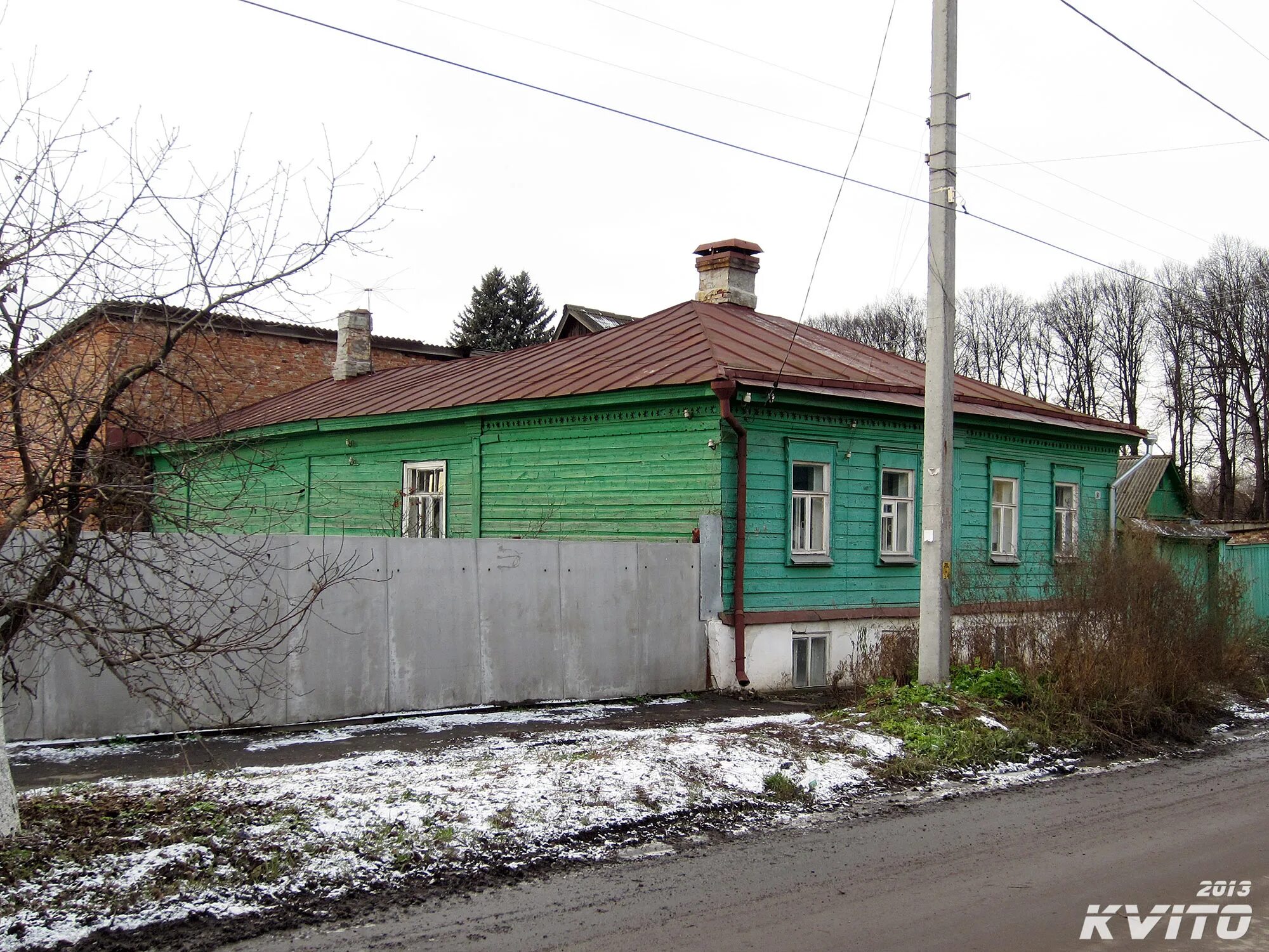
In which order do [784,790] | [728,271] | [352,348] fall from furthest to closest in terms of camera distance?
[352,348] < [728,271] < [784,790]

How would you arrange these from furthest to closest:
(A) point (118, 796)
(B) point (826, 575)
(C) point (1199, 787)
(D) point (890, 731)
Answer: (B) point (826, 575)
(D) point (890, 731)
(C) point (1199, 787)
(A) point (118, 796)

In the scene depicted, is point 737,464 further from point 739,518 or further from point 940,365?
point 940,365

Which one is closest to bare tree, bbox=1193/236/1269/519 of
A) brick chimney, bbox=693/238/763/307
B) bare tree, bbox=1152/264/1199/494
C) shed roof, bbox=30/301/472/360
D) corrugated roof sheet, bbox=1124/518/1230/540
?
bare tree, bbox=1152/264/1199/494

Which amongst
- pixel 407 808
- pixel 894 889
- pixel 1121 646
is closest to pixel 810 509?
pixel 1121 646

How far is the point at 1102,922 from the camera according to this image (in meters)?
5.56

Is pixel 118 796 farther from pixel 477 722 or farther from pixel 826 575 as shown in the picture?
pixel 826 575

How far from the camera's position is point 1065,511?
795 inches

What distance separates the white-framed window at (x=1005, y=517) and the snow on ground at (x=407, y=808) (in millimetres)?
9629

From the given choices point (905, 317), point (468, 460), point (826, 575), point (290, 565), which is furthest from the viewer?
point (905, 317)

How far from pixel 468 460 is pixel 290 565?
6868mm

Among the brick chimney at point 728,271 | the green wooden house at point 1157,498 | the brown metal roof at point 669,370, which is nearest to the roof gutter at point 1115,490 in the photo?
the green wooden house at point 1157,498

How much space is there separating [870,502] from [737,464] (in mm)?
2908

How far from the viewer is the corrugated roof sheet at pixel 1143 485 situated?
116ft

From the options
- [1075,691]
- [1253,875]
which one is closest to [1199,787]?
[1075,691]
